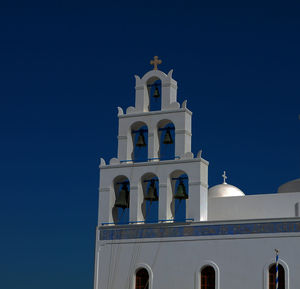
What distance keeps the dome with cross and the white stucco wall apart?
2018mm

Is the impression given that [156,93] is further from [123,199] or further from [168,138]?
[123,199]

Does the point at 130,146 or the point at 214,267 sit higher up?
the point at 130,146

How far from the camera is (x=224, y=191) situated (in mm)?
29625

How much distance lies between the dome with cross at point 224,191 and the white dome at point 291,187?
2.04 meters

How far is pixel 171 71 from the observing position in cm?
2805

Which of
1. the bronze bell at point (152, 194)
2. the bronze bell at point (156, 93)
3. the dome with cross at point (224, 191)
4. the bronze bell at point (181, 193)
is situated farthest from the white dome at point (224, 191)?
the bronze bell at point (156, 93)

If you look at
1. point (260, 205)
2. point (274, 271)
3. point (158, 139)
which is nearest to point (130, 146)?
point (158, 139)

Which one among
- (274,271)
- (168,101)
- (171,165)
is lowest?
(274,271)

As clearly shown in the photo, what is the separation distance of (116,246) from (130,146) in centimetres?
385

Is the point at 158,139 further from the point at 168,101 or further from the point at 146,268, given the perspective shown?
the point at 146,268

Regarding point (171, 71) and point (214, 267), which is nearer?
point (214, 267)

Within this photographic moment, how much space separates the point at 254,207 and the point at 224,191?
10.2ft

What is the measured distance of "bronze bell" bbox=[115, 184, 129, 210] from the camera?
91.1 ft

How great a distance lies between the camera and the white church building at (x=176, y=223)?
81.0ft
